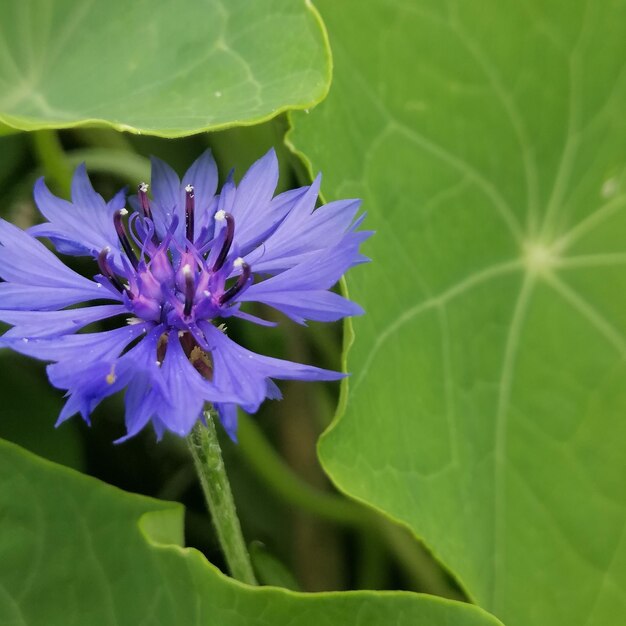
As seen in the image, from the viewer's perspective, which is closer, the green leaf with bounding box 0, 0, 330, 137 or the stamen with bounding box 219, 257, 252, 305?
the stamen with bounding box 219, 257, 252, 305

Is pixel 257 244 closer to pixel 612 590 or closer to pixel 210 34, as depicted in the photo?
pixel 210 34

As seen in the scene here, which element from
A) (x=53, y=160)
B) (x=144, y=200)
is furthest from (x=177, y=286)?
(x=53, y=160)

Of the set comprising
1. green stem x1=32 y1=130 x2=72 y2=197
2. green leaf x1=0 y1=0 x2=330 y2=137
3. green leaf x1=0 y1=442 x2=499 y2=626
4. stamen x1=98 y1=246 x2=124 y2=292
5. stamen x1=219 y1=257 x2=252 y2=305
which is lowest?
green leaf x1=0 y1=442 x2=499 y2=626

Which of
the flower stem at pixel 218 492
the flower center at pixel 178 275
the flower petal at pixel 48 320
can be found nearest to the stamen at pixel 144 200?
the flower center at pixel 178 275

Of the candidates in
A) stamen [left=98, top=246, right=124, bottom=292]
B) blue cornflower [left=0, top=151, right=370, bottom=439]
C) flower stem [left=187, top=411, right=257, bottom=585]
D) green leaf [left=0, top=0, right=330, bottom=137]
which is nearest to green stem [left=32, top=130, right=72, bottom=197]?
green leaf [left=0, top=0, right=330, bottom=137]

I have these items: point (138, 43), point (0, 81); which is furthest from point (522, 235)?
point (0, 81)

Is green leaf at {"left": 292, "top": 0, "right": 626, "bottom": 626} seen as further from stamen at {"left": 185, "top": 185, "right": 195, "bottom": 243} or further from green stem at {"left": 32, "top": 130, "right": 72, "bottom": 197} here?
green stem at {"left": 32, "top": 130, "right": 72, "bottom": 197}

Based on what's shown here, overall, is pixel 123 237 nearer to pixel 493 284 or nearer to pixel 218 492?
pixel 218 492
